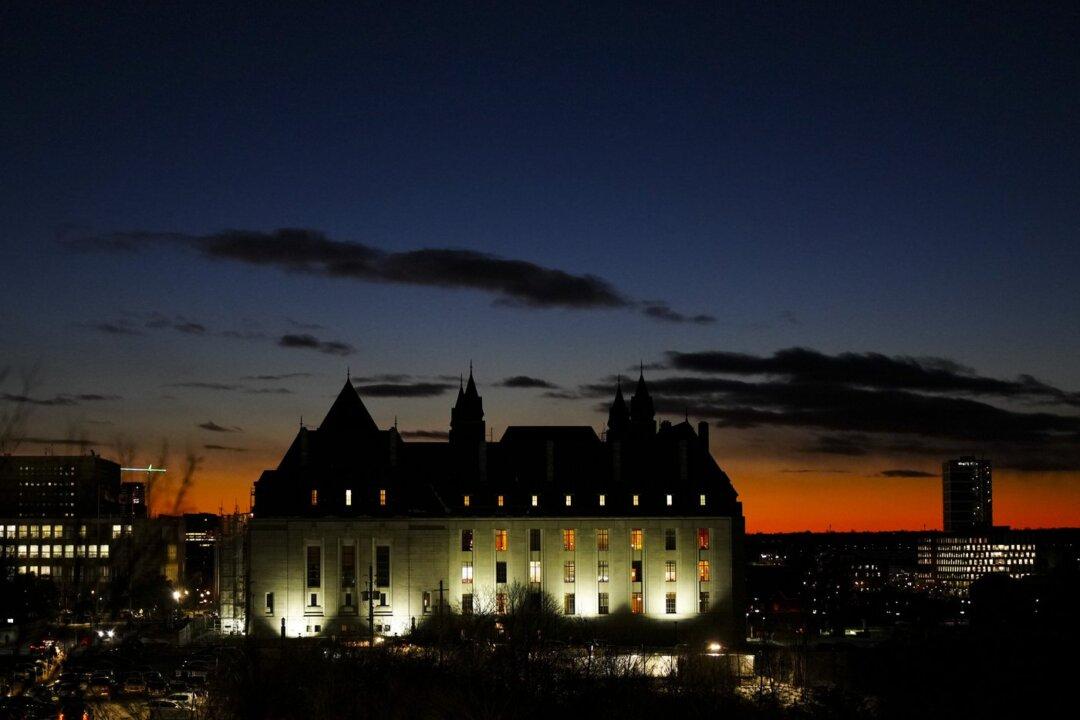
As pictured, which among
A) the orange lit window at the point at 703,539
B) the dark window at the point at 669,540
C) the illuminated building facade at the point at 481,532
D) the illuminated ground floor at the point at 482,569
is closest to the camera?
the illuminated ground floor at the point at 482,569

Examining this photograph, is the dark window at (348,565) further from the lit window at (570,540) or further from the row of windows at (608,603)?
the lit window at (570,540)

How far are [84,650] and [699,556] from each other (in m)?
111

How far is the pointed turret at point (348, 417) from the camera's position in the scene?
128000 mm

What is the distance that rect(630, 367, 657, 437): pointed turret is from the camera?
139m

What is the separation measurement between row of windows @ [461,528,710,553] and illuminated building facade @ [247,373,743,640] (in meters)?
0.14

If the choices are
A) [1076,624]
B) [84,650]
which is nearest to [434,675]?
[1076,624]

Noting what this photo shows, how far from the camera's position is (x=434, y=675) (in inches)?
2940

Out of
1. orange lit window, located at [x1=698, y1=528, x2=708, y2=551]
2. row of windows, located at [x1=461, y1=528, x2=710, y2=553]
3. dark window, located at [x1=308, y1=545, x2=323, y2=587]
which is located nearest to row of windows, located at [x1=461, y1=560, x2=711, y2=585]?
row of windows, located at [x1=461, y1=528, x2=710, y2=553]

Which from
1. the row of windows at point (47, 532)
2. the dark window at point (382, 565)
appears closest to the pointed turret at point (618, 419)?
the dark window at point (382, 565)

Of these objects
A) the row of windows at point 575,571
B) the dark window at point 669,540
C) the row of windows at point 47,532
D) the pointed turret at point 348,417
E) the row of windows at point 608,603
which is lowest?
the row of windows at point 608,603

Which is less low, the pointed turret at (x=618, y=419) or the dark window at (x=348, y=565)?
the pointed turret at (x=618, y=419)

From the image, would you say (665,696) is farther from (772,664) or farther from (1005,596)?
(1005,596)

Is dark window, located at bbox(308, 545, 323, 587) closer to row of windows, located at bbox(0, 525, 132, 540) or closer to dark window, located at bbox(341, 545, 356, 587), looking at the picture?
dark window, located at bbox(341, 545, 356, 587)

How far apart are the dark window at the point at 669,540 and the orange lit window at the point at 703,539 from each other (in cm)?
252
